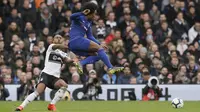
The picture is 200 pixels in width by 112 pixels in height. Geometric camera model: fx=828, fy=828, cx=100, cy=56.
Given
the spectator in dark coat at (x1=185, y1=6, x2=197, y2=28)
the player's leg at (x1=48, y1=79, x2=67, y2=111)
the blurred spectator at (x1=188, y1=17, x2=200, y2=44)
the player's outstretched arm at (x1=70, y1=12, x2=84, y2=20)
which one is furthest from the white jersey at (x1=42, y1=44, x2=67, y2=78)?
the spectator in dark coat at (x1=185, y1=6, x2=197, y2=28)

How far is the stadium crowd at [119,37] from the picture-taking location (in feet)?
88.7

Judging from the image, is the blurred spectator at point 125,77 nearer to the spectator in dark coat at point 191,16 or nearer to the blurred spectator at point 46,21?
the blurred spectator at point 46,21

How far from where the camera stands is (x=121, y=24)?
29.7 metres

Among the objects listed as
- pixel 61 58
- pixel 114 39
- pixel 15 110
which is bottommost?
pixel 15 110

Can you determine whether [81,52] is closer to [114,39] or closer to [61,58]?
[61,58]

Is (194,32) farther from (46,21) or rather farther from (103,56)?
(103,56)

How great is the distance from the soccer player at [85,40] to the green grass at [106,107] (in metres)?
1.31

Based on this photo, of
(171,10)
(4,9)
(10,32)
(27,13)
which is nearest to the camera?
(10,32)

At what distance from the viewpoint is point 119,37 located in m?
28.7

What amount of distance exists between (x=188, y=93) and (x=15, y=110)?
340 inches

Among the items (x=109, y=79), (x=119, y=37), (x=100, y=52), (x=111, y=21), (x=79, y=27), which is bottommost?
(x=100, y=52)

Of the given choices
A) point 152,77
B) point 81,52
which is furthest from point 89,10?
point 152,77

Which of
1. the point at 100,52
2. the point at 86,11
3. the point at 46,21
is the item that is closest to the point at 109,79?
the point at 46,21

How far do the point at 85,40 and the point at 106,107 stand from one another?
2.35 metres
